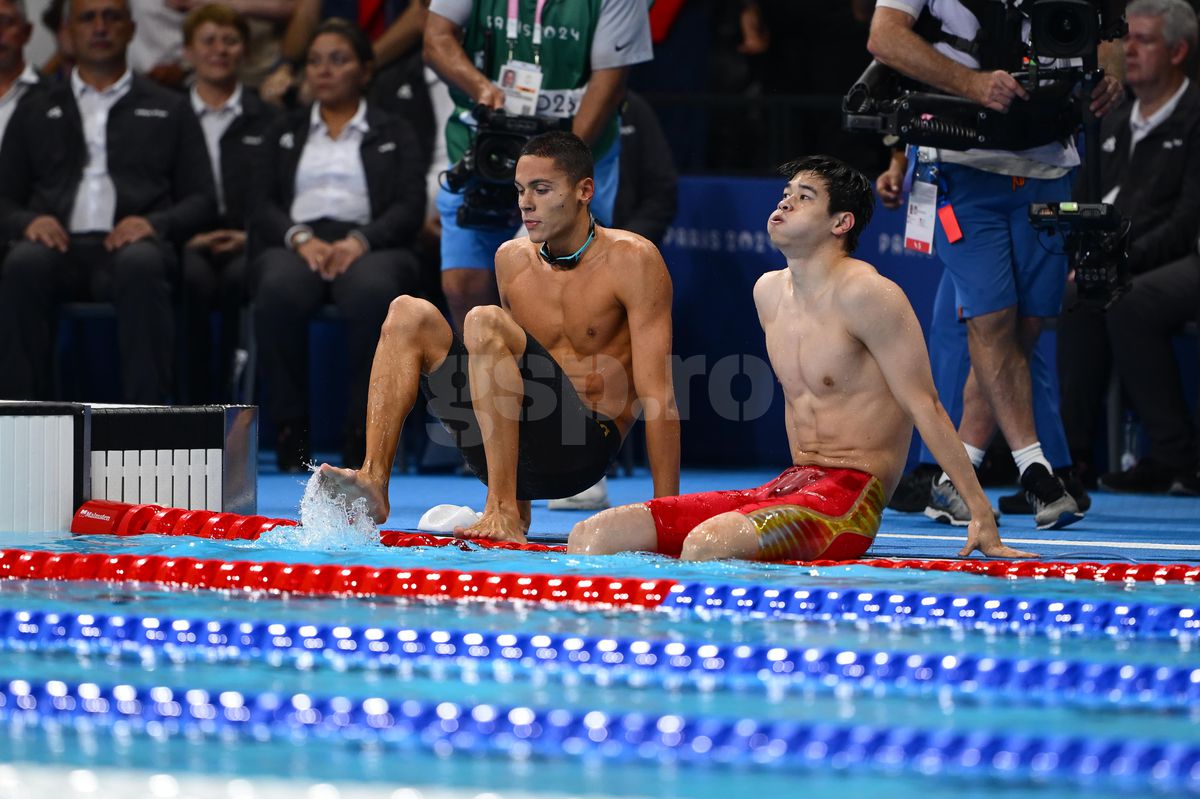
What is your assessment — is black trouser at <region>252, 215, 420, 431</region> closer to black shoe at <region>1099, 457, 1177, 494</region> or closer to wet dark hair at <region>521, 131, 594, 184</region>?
wet dark hair at <region>521, 131, 594, 184</region>

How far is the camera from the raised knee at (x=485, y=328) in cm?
465

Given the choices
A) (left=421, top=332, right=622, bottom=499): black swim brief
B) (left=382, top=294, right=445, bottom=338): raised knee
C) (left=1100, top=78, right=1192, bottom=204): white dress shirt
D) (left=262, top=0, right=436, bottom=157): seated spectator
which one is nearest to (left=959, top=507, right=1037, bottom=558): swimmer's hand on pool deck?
(left=421, top=332, right=622, bottom=499): black swim brief

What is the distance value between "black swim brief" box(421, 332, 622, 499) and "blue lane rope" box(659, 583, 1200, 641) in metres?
1.07

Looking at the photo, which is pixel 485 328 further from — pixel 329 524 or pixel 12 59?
pixel 12 59

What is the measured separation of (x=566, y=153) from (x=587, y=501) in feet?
5.55

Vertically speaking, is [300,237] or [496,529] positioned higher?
[300,237]

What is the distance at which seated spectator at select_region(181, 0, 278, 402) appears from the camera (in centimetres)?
804

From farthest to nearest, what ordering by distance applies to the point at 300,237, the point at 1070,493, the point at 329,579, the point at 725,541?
the point at 300,237, the point at 1070,493, the point at 725,541, the point at 329,579

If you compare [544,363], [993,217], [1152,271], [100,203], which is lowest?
[544,363]

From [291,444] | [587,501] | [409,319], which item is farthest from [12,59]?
[409,319]

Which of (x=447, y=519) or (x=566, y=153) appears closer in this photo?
(x=566, y=153)

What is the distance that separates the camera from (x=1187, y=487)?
22.8ft

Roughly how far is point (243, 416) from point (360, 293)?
7.55 feet

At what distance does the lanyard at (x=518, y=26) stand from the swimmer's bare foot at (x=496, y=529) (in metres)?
2.34
